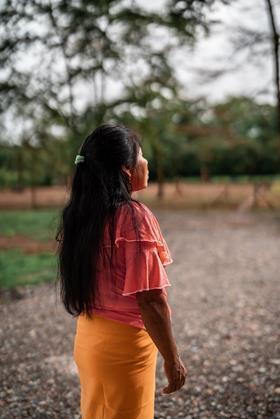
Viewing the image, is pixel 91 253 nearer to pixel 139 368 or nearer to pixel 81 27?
pixel 139 368

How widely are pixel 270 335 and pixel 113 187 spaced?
3697 millimetres

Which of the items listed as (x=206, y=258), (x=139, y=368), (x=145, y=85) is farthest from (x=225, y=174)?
(x=139, y=368)

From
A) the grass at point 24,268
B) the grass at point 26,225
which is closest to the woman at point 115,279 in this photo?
the grass at point 24,268

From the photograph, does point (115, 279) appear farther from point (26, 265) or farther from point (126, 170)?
point (26, 265)

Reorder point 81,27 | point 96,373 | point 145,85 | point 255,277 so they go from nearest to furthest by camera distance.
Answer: point 96,373 → point 255,277 → point 81,27 → point 145,85

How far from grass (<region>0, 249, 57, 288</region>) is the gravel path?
0.47 m

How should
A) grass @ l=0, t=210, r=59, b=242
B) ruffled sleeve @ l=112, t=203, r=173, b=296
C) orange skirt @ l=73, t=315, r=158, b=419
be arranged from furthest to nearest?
grass @ l=0, t=210, r=59, b=242, orange skirt @ l=73, t=315, r=158, b=419, ruffled sleeve @ l=112, t=203, r=173, b=296

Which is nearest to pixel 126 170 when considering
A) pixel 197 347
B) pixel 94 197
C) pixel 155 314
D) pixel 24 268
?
pixel 94 197

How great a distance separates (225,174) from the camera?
125 ft

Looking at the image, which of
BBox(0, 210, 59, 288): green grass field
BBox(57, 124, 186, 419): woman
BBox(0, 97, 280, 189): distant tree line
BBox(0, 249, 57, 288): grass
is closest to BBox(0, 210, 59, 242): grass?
BBox(0, 210, 59, 288): green grass field

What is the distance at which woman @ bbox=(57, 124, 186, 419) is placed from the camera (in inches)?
59.9

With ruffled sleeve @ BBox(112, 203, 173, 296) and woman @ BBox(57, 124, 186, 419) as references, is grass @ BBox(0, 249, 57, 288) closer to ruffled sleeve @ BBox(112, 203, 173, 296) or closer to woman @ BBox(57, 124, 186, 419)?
woman @ BBox(57, 124, 186, 419)

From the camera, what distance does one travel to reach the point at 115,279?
1.62 metres

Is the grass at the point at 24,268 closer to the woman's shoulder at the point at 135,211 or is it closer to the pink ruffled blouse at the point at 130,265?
the pink ruffled blouse at the point at 130,265
